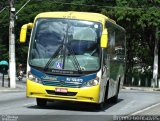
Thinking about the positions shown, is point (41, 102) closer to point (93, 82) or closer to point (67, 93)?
point (67, 93)

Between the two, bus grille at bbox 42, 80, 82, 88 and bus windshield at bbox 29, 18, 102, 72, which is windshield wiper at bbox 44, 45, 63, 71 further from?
bus grille at bbox 42, 80, 82, 88

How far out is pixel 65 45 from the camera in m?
18.5

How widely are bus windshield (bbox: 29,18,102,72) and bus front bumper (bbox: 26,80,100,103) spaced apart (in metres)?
0.62

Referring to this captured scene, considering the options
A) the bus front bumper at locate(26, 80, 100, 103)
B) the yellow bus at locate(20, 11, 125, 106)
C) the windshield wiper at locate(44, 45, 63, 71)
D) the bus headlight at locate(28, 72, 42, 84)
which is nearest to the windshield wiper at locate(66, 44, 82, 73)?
the yellow bus at locate(20, 11, 125, 106)

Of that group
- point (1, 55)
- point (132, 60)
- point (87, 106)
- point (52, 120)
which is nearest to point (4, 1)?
point (1, 55)

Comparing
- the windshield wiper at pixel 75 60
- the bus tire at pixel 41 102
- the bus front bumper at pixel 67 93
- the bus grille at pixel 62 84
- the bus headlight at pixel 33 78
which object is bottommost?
the bus tire at pixel 41 102

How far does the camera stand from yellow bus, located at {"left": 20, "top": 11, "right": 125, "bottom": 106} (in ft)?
59.4

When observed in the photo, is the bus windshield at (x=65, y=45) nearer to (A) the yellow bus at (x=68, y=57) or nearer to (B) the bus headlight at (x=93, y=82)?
(A) the yellow bus at (x=68, y=57)

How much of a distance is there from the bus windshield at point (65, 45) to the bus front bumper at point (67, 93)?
618 mm

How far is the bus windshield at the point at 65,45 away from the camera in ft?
60.0

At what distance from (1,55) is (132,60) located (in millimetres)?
16270

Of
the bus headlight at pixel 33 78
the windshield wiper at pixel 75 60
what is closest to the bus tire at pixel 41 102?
the bus headlight at pixel 33 78

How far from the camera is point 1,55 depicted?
6888cm

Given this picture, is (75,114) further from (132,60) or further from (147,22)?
(132,60)
